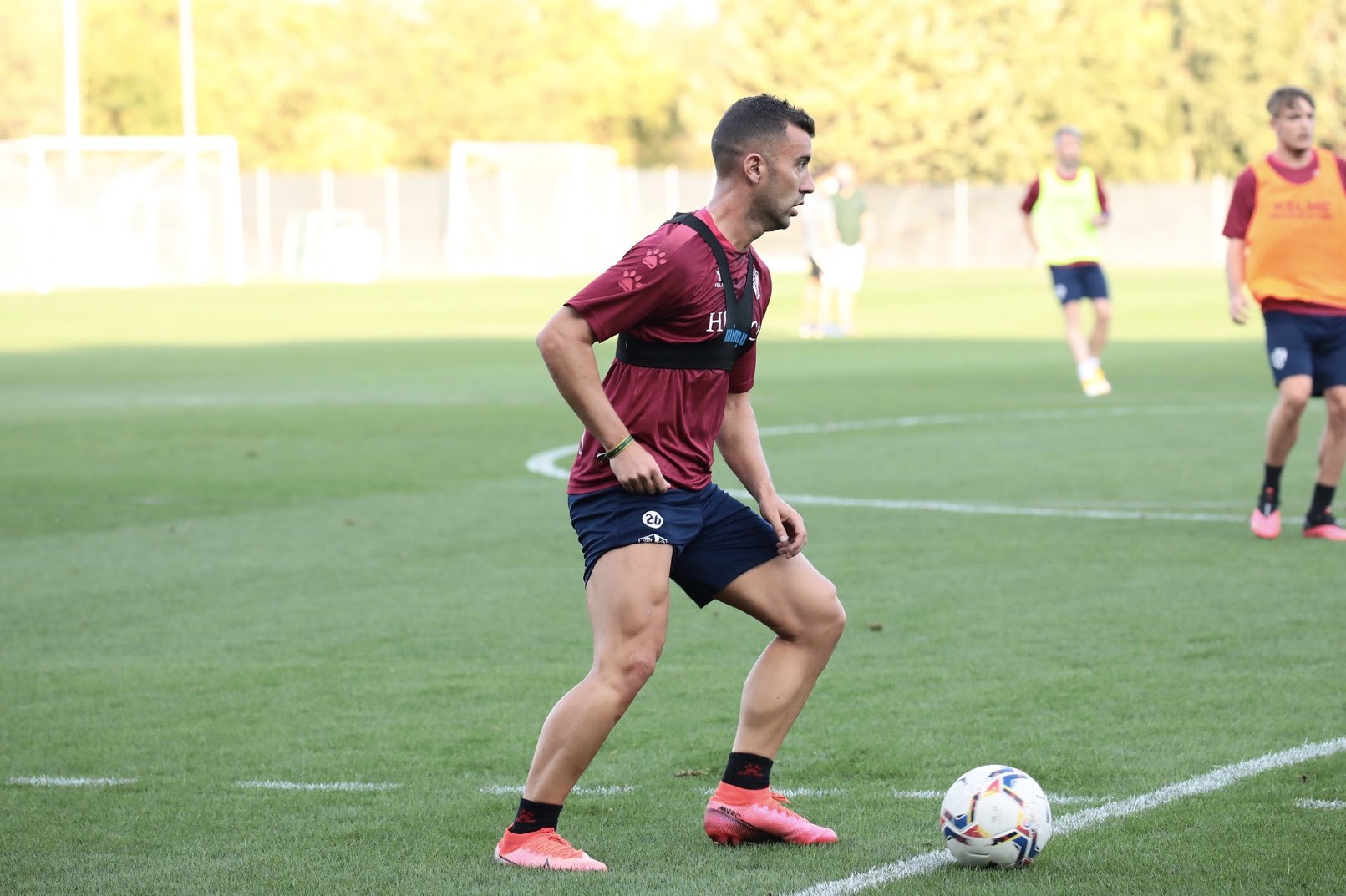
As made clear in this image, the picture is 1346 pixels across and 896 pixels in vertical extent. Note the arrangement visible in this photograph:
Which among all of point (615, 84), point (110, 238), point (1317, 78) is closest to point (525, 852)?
point (110, 238)

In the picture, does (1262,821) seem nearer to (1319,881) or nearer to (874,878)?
(1319,881)

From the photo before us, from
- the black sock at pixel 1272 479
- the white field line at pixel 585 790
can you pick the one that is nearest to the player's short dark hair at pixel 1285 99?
the black sock at pixel 1272 479

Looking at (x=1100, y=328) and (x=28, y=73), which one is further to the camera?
(x=28, y=73)

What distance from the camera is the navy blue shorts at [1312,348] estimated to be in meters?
9.77

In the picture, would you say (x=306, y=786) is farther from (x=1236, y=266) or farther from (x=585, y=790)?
(x=1236, y=266)

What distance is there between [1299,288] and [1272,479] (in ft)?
3.17

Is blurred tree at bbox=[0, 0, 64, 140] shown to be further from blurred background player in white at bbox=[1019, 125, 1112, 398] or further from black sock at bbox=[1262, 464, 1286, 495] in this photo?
black sock at bbox=[1262, 464, 1286, 495]

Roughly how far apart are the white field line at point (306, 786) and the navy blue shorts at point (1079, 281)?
13.8 m

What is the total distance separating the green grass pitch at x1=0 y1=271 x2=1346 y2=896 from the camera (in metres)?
4.96

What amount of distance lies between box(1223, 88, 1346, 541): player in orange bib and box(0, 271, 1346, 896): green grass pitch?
40 cm

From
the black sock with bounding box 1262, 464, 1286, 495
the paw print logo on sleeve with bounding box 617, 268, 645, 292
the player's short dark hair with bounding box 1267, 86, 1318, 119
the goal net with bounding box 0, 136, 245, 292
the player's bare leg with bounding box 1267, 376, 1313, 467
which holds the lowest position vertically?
the goal net with bounding box 0, 136, 245, 292

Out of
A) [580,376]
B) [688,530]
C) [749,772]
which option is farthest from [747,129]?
[749,772]

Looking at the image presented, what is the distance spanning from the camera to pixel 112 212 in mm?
50250

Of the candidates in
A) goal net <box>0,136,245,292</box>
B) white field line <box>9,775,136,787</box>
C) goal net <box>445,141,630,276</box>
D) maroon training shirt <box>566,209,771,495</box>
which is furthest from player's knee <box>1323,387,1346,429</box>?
goal net <box>445,141,630,276</box>
